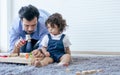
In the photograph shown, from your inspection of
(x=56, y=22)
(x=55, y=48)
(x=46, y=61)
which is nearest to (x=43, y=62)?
(x=46, y=61)

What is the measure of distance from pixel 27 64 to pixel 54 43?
0.21 metres

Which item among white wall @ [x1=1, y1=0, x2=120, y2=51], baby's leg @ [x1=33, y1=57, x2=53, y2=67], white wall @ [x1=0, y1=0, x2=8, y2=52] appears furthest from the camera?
white wall @ [x1=0, y1=0, x2=8, y2=52]

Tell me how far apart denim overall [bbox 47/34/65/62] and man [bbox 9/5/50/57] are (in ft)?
0.29

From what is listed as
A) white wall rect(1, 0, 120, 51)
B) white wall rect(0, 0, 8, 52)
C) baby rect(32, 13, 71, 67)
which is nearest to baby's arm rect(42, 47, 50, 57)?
baby rect(32, 13, 71, 67)

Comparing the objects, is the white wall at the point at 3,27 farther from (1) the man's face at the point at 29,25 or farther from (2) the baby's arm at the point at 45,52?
(2) the baby's arm at the point at 45,52

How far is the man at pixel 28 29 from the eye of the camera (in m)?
1.67

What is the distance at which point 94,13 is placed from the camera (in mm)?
2172

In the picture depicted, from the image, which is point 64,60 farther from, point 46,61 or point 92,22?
point 92,22

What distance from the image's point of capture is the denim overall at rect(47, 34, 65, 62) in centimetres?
163

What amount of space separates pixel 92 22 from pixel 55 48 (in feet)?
2.09

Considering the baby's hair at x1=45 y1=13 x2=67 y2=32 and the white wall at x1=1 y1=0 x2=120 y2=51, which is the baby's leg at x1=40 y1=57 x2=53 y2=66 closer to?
the baby's hair at x1=45 y1=13 x2=67 y2=32

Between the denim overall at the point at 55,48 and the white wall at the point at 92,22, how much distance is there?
1.91 ft

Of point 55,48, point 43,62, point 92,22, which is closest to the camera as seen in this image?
point 43,62

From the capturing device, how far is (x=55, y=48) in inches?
64.1
